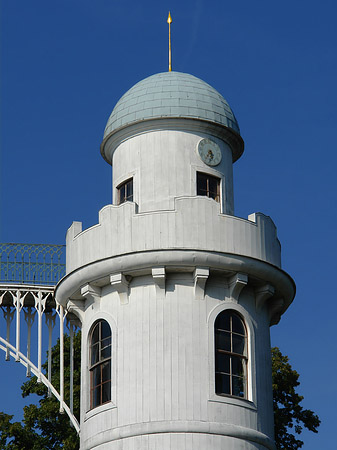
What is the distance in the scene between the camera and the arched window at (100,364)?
1310 inches

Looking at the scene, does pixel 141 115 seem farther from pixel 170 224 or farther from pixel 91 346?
pixel 91 346

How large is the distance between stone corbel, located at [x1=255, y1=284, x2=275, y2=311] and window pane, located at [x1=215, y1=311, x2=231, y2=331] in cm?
124

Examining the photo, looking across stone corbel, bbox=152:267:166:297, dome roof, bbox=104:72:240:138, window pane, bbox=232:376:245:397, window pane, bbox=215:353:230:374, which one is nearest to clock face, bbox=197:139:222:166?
dome roof, bbox=104:72:240:138

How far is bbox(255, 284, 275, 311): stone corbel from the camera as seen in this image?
3409cm

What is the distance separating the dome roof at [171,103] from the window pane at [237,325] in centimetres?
601

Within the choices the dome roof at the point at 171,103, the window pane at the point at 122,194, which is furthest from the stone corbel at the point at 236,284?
the dome roof at the point at 171,103

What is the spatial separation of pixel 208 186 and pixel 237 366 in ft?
18.2

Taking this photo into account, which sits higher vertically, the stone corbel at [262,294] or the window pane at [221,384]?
the stone corbel at [262,294]

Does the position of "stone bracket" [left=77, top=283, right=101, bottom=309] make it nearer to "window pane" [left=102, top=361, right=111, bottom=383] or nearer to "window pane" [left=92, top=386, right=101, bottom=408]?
"window pane" [left=102, top=361, right=111, bottom=383]

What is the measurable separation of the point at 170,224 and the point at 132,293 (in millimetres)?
2216

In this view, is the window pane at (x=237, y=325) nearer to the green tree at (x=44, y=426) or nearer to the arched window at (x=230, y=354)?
A: the arched window at (x=230, y=354)

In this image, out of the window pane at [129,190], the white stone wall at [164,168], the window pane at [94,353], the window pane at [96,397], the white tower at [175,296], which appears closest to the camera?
the white tower at [175,296]

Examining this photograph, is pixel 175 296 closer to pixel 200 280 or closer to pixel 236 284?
pixel 200 280

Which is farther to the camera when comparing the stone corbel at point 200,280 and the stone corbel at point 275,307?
the stone corbel at point 275,307
